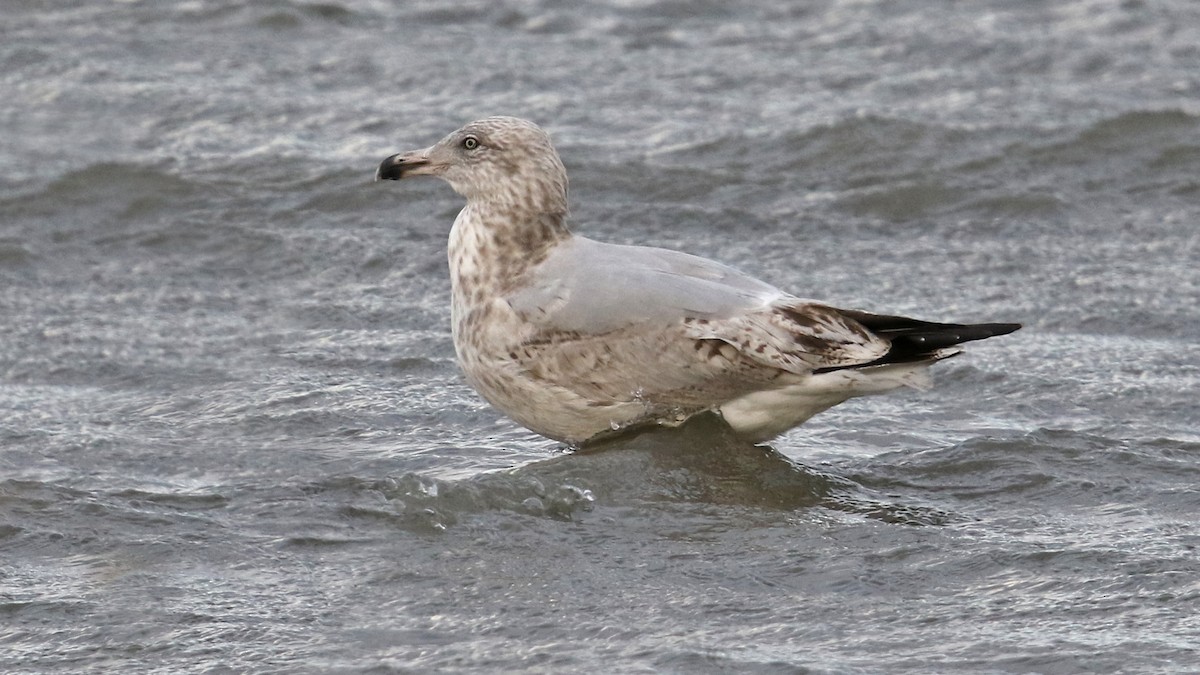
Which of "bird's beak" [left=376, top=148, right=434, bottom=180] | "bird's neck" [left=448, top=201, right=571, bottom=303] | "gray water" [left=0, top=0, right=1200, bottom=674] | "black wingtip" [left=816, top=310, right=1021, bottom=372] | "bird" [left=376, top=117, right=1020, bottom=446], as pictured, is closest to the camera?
"gray water" [left=0, top=0, right=1200, bottom=674]

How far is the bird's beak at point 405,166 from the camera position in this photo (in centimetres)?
658

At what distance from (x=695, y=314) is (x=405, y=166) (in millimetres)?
1391

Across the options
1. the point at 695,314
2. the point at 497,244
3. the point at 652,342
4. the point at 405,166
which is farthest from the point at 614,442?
the point at 405,166

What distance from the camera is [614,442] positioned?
6090mm

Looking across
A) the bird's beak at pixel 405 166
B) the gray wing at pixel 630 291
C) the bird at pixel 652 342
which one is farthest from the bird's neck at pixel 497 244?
the bird's beak at pixel 405 166

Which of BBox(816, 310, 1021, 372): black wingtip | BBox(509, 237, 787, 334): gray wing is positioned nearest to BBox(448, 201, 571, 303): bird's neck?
BBox(509, 237, 787, 334): gray wing

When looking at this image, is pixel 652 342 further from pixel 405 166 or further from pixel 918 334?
pixel 405 166

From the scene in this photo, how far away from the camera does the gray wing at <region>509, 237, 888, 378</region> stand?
225 inches

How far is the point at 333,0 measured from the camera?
12.4 metres

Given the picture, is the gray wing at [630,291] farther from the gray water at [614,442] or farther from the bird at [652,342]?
the gray water at [614,442]

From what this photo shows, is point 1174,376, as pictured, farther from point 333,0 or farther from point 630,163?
point 333,0

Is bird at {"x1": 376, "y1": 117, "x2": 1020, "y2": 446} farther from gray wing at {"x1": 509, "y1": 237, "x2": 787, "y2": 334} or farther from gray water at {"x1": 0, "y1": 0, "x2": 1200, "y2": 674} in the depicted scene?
gray water at {"x1": 0, "y1": 0, "x2": 1200, "y2": 674}

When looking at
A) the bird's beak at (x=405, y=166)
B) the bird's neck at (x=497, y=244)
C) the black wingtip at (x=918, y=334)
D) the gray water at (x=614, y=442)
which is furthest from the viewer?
the bird's beak at (x=405, y=166)

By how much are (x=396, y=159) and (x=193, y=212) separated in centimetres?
283
